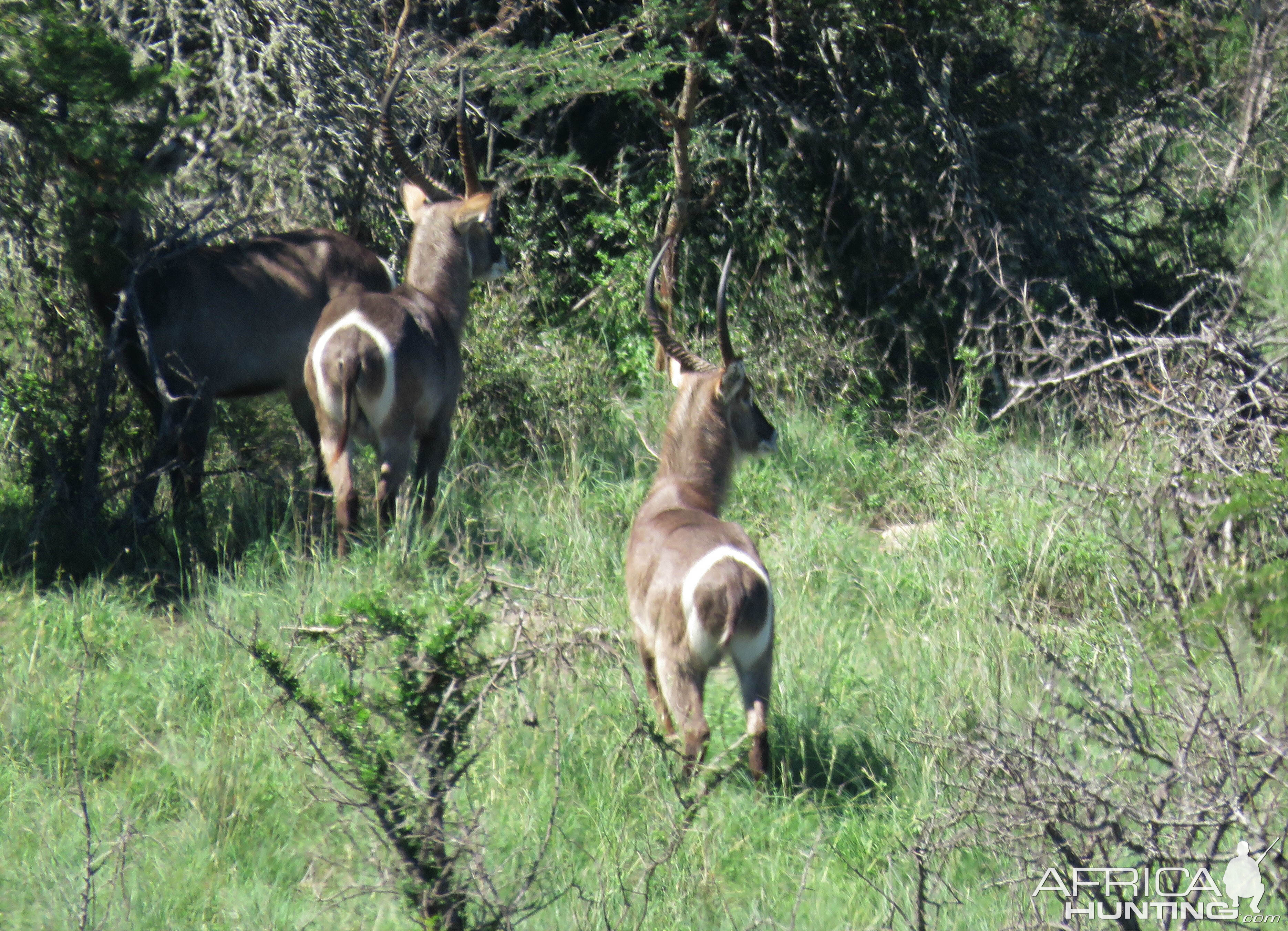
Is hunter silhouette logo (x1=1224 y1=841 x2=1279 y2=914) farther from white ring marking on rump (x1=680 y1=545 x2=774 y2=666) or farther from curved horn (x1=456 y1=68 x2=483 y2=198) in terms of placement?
curved horn (x1=456 y1=68 x2=483 y2=198)

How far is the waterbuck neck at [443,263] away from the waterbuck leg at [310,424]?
81 centimetres

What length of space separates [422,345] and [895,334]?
3176 mm

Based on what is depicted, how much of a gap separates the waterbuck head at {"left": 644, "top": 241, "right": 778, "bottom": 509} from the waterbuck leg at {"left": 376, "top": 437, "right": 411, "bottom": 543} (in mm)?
1368

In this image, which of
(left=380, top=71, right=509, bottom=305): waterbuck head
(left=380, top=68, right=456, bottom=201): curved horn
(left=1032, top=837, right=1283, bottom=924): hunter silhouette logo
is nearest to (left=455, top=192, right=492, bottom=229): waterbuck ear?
(left=380, top=71, right=509, bottom=305): waterbuck head

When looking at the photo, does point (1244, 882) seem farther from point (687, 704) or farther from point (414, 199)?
point (414, 199)

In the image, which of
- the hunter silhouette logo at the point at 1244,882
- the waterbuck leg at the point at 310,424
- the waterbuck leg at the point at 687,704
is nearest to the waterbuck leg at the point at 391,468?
the waterbuck leg at the point at 310,424

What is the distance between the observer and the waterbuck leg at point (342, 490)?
587 centimetres

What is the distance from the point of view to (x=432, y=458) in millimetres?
6168

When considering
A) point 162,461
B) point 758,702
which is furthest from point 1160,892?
point 162,461

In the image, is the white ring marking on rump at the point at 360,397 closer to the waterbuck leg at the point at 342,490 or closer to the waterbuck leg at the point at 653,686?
the waterbuck leg at the point at 342,490

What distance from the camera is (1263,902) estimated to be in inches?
131

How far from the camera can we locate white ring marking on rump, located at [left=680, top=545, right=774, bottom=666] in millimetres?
3947

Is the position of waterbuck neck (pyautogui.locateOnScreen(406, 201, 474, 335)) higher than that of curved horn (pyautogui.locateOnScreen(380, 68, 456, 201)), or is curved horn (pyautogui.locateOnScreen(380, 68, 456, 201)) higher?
curved horn (pyautogui.locateOnScreen(380, 68, 456, 201))

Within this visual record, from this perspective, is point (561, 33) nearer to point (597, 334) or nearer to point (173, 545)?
point (597, 334)
